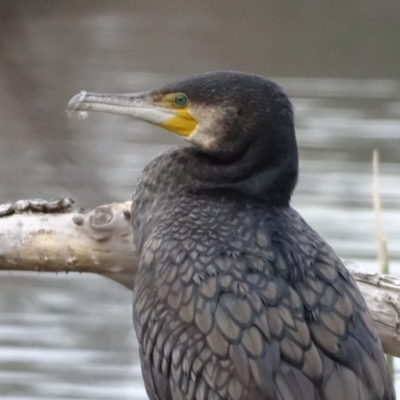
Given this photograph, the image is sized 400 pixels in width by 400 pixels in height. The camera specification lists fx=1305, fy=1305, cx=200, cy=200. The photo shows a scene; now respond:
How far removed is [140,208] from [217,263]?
46 cm

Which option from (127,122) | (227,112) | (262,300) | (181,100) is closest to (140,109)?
(181,100)

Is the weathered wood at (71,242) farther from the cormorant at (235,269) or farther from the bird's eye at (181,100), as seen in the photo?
the bird's eye at (181,100)

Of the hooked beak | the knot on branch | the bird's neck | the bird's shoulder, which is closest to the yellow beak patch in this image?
the hooked beak

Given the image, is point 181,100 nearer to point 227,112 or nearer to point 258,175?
point 227,112

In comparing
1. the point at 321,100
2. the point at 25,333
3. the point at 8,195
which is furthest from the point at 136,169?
the point at 321,100

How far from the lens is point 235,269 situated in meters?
2.99

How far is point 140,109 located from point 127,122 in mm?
4595

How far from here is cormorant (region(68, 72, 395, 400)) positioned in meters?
2.87

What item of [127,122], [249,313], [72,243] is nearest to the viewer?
[249,313]

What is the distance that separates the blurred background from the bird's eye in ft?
0.94

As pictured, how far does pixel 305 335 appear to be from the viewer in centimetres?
289

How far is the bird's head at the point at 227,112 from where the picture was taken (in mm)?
3168

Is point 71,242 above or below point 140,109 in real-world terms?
below

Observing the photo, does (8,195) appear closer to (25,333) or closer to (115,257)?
(25,333)
